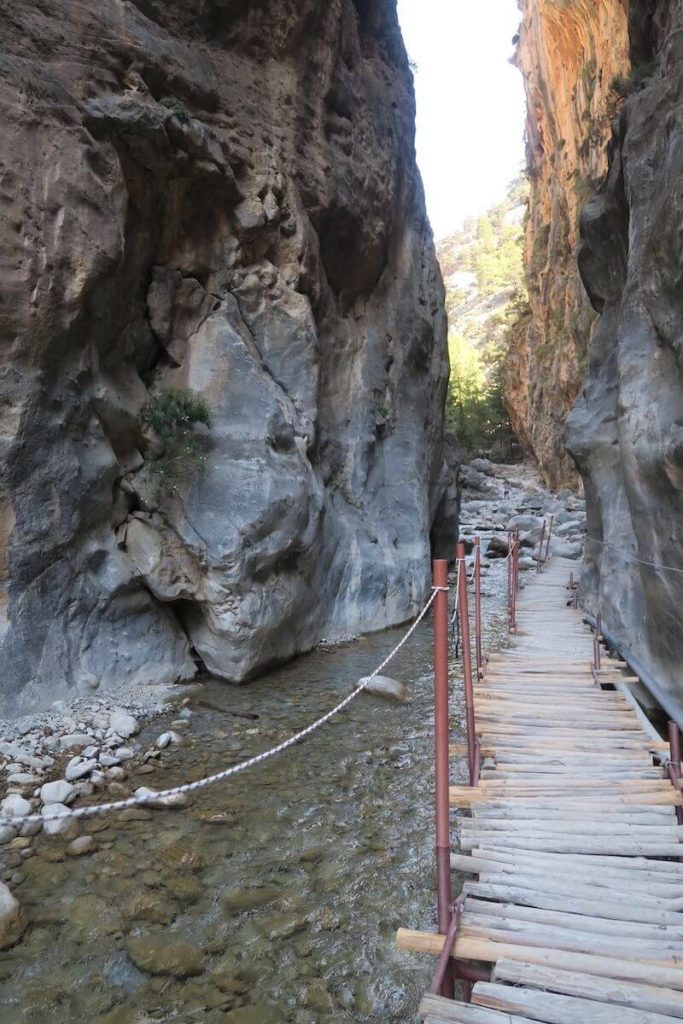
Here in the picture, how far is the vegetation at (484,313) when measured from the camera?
169 ft

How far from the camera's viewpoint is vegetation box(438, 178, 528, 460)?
51.6 m

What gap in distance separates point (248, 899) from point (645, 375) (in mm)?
8128

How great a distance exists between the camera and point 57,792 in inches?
254

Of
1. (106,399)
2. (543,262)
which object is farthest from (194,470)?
(543,262)

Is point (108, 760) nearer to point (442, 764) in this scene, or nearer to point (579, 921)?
point (442, 764)

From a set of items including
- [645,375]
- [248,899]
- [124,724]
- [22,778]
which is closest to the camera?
[248,899]

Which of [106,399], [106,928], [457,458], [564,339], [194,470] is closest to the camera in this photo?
[106,928]

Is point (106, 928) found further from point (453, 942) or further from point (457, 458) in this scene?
point (457, 458)

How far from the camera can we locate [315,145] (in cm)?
1372

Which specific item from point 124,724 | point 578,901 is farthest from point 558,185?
point 578,901

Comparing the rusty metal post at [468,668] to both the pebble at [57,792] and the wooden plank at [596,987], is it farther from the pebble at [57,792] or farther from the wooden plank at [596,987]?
the pebble at [57,792]

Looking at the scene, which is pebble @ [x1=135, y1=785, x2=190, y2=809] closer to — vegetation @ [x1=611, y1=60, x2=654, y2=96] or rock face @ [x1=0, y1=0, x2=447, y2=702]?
rock face @ [x1=0, y1=0, x2=447, y2=702]

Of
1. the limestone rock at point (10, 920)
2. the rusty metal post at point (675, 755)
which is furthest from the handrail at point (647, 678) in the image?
the limestone rock at point (10, 920)

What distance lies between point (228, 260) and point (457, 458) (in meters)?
15.2
